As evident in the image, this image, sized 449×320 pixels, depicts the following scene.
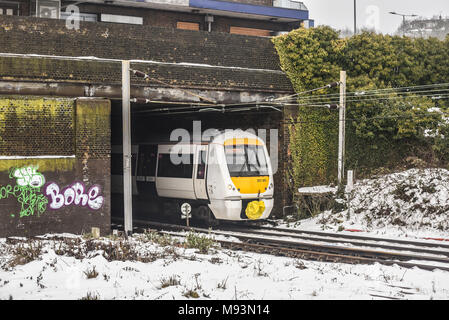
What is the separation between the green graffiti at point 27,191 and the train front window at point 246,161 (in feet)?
20.1

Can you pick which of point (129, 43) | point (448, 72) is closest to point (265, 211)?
point (129, 43)

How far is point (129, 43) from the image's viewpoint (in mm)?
19938

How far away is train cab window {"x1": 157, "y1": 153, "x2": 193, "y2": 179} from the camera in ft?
67.5

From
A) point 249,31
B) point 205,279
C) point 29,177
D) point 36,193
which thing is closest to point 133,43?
point 29,177

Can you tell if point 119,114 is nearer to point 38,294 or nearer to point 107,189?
point 107,189

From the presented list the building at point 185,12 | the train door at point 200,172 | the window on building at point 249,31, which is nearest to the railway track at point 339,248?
the train door at point 200,172

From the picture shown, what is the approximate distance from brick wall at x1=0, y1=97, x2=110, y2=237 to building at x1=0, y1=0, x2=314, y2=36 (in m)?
17.7

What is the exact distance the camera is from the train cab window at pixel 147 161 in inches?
881

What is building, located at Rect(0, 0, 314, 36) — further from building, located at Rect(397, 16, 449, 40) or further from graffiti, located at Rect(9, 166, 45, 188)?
building, located at Rect(397, 16, 449, 40)

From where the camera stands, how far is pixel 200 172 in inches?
789

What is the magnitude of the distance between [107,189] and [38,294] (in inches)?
379

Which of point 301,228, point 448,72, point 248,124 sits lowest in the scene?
point 301,228

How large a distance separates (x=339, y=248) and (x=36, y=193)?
361 inches

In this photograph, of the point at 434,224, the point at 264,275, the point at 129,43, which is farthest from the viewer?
the point at 129,43
